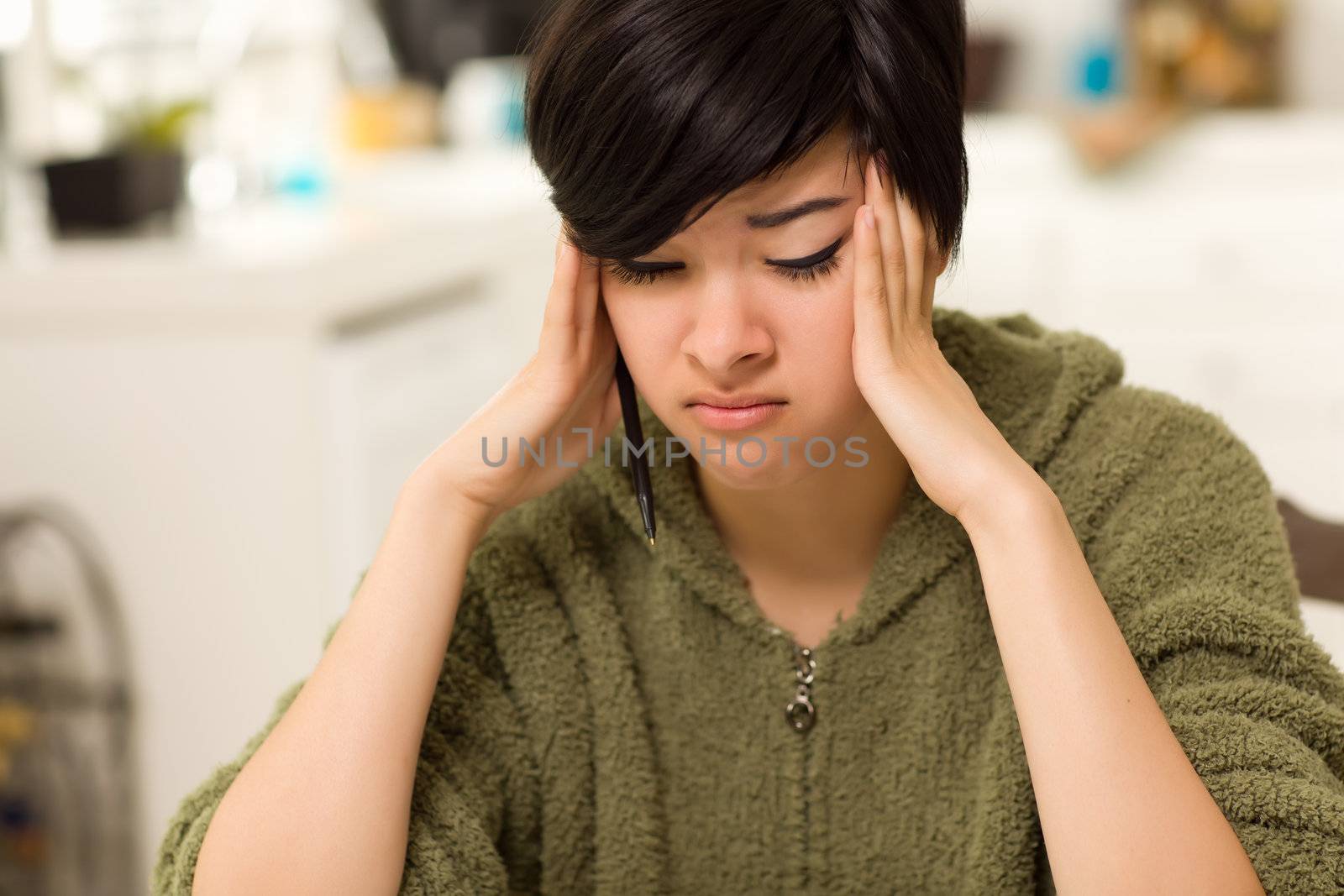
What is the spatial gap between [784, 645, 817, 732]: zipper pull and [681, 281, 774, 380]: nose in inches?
10.2

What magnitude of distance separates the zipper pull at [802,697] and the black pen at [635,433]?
0.14 metres

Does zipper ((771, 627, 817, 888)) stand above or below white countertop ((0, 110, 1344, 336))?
below

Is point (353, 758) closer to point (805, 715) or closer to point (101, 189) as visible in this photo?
point (805, 715)

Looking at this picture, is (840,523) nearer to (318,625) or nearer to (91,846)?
(318,625)

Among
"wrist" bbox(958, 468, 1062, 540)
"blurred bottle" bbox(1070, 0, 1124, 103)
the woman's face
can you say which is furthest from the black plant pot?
"blurred bottle" bbox(1070, 0, 1124, 103)

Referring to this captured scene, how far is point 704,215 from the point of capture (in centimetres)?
86

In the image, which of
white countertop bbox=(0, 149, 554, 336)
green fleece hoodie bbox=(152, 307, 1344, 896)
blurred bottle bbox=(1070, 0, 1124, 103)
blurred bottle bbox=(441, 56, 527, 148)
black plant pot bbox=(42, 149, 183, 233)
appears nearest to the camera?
green fleece hoodie bbox=(152, 307, 1344, 896)

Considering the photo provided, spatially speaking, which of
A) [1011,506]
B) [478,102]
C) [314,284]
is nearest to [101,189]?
[314,284]

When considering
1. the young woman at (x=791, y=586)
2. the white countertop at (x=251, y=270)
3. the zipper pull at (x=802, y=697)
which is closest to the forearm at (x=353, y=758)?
the young woman at (x=791, y=586)

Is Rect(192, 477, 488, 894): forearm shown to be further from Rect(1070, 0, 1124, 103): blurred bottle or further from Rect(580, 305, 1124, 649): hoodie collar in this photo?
Rect(1070, 0, 1124, 103): blurred bottle

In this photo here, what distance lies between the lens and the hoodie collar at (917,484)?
103 centimetres

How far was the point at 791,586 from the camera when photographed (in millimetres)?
1083

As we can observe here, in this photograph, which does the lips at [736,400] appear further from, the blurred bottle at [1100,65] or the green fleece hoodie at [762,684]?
the blurred bottle at [1100,65]

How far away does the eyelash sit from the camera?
89 cm
